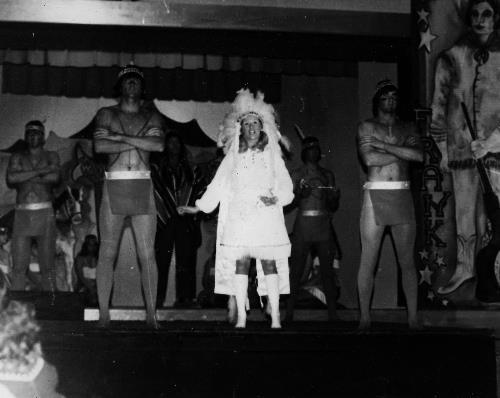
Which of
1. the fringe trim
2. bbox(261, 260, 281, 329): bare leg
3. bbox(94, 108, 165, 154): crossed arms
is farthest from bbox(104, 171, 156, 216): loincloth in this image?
bbox(261, 260, 281, 329): bare leg

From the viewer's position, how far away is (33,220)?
29.5 ft

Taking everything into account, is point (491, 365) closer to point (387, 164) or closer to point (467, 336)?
point (467, 336)

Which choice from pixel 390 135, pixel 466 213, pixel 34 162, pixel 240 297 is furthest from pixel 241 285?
pixel 466 213

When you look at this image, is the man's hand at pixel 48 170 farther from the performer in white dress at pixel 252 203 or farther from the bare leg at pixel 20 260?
the performer in white dress at pixel 252 203

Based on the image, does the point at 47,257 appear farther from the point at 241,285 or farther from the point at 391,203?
the point at 391,203

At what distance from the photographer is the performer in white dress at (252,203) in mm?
6441

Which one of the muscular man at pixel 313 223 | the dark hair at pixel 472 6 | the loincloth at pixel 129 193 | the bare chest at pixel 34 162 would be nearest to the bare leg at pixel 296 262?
the muscular man at pixel 313 223

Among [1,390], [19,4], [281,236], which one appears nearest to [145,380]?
[1,390]

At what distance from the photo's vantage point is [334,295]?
28.3 feet

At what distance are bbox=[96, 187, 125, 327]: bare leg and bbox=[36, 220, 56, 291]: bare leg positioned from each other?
7.92 feet

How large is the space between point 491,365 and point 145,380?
2.43 m

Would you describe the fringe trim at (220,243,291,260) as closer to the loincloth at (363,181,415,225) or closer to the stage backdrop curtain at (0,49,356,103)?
the loincloth at (363,181,415,225)

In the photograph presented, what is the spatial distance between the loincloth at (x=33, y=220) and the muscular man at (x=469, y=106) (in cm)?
436

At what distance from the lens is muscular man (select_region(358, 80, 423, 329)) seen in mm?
6703
